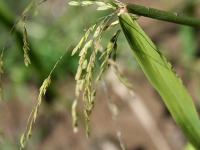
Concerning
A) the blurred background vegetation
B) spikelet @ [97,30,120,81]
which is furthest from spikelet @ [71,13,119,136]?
the blurred background vegetation

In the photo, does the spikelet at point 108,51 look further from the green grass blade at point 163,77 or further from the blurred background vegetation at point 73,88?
the blurred background vegetation at point 73,88

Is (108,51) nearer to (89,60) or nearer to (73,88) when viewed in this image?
(89,60)

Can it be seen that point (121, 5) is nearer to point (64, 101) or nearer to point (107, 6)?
point (107, 6)

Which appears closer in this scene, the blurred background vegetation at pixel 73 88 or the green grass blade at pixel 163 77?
the green grass blade at pixel 163 77

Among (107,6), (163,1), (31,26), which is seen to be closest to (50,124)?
(31,26)

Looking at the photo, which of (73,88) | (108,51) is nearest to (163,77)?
(108,51)

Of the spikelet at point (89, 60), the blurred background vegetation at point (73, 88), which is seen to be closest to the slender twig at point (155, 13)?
the spikelet at point (89, 60)
